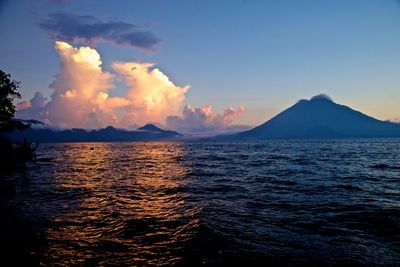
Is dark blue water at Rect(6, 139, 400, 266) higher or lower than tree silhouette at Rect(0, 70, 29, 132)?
lower

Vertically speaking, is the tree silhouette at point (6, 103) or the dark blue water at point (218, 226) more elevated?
the tree silhouette at point (6, 103)

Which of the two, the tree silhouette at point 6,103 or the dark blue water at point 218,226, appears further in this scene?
the tree silhouette at point 6,103

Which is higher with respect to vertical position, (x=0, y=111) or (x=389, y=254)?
(x=0, y=111)

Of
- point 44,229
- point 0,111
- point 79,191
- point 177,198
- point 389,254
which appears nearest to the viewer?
point 389,254

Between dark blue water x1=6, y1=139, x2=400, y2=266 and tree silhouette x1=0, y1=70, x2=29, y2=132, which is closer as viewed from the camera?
dark blue water x1=6, y1=139, x2=400, y2=266

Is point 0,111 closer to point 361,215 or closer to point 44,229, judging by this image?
point 44,229

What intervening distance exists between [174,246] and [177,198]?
999 centimetres

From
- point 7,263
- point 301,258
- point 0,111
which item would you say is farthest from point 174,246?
point 0,111

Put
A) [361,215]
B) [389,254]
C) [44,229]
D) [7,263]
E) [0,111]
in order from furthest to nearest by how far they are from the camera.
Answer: [0,111], [361,215], [44,229], [389,254], [7,263]

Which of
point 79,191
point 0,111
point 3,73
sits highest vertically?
point 3,73

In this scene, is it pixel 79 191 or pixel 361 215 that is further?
pixel 79 191

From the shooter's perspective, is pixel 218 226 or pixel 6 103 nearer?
pixel 218 226

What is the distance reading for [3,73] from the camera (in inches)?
1558

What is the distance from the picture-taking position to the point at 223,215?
15531mm
